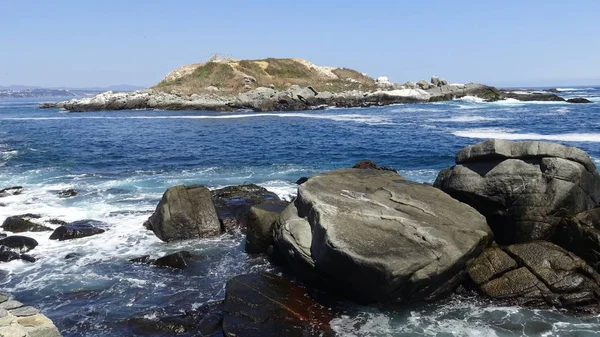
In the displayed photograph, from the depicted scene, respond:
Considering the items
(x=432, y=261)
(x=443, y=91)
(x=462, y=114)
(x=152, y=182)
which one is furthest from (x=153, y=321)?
(x=443, y=91)

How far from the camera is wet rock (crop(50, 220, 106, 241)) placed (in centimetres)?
1670

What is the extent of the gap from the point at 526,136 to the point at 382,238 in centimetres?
3500

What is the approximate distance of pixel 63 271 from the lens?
14.0m

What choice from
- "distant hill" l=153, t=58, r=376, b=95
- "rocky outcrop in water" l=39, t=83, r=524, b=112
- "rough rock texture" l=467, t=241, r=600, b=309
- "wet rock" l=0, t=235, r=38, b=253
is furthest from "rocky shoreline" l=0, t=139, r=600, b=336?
"distant hill" l=153, t=58, r=376, b=95

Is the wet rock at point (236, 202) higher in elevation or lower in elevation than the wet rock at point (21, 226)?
higher

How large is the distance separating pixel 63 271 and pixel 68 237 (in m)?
3.07

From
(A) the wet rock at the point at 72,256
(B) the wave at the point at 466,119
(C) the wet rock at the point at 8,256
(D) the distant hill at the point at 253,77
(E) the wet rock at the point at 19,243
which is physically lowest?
(A) the wet rock at the point at 72,256

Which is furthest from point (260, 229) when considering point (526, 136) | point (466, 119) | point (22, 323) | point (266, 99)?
point (266, 99)

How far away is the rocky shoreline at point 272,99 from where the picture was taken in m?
81.1

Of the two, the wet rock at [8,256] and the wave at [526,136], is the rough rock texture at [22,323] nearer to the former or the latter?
the wet rock at [8,256]

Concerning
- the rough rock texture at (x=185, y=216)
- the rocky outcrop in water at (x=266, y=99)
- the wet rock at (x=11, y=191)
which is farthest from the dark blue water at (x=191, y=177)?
the rocky outcrop in water at (x=266, y=99)

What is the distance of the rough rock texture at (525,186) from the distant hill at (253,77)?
274 feet

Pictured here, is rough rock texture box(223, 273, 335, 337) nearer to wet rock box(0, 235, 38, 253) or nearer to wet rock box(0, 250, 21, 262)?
wet rock box(0, 250, 21, 262)

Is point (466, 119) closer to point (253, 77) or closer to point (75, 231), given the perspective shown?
point (75, 231)
